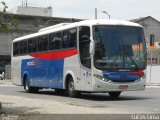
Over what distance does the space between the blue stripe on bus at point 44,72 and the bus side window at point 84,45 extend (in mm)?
2569

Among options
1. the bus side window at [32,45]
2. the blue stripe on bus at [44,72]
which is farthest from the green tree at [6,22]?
the bus side window at [32,45]

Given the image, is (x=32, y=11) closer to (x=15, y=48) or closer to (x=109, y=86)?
(x=15, y=48)

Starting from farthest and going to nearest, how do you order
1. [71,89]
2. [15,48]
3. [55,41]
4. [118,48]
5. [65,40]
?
[15,48]
[55,41]
[65,40]
[71,89]
[118,48]

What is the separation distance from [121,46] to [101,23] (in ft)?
4.51

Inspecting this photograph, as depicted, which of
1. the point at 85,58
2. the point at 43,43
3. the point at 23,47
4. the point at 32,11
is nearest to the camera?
the point at 85,58

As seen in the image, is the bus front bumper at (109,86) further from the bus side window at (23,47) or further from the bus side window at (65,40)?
the bus side window at (23,47)

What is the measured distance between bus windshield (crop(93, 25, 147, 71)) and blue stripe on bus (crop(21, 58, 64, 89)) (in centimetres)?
387

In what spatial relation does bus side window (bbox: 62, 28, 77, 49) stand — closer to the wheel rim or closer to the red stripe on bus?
the red stripe on bus

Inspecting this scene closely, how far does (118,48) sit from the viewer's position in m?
22.6

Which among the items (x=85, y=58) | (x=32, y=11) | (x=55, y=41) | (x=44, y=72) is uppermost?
(x=32, y=11)

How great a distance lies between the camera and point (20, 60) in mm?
33062

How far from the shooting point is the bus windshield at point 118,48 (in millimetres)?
22312

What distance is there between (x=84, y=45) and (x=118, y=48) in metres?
1.67

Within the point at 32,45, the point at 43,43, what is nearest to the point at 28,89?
the point at 32,45
